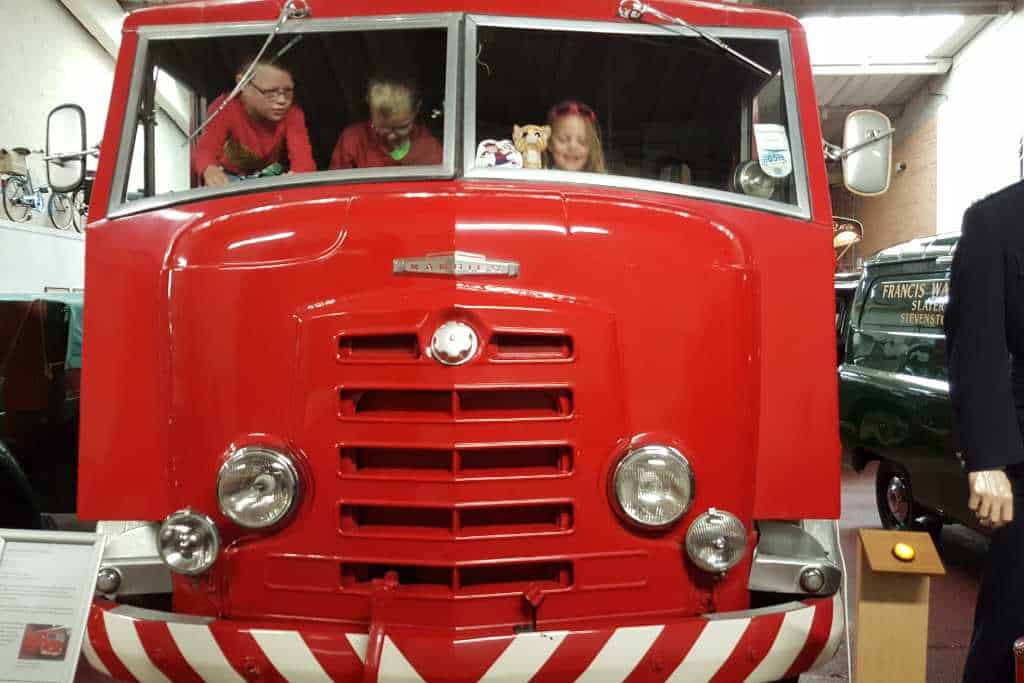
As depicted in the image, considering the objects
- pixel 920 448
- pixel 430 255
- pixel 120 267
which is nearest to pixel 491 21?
pixel 430 255

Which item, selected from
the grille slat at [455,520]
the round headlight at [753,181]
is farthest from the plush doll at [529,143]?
the grille slat at [455,520]

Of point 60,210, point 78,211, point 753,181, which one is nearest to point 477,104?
point 753,181

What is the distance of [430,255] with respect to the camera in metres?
2.02

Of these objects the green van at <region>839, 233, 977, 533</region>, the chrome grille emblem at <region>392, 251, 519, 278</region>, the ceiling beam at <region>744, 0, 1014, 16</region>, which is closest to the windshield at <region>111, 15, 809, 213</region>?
the chrome grille emblem at <region>392, 251, 519, 278</region>

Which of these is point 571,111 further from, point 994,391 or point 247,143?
point 994,391

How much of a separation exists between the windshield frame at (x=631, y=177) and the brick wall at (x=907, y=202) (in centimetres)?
929

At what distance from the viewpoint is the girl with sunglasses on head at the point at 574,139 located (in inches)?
103

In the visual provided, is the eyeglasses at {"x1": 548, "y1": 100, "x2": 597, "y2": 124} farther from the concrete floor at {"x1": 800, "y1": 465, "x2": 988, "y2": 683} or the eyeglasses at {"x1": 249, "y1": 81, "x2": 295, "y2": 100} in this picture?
the concrete floor at {"x1": 800, "y1": 465, "x2": 988, "y2": 683}

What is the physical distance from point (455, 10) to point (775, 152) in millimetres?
1042

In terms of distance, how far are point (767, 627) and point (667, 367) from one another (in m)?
0.66

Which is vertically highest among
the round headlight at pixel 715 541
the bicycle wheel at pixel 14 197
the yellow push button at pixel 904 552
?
the bicycle wheel at pixel 14 197

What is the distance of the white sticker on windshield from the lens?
2.54 meters

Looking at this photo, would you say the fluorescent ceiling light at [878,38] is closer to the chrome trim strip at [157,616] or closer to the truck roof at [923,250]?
the truck roof at [923,250]

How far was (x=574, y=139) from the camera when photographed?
263 cm
